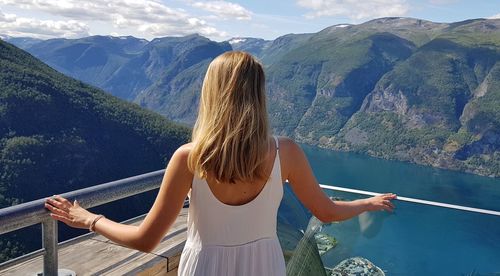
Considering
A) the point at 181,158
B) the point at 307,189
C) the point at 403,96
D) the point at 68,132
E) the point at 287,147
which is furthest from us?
the point at 403,96

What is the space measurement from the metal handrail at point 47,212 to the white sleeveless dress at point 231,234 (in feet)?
1.97

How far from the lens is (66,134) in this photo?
238ft

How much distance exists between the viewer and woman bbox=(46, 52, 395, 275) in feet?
4.42

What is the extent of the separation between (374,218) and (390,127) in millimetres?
146652

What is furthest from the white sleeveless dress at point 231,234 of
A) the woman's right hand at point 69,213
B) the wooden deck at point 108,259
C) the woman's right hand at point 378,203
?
the wooden deck at point 108,259

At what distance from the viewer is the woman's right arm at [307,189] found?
149cm

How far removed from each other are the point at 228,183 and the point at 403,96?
155 meters

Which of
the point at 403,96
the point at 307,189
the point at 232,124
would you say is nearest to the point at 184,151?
the point at 232,124

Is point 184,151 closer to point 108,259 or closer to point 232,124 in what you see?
point 232,124

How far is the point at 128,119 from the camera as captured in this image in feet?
260

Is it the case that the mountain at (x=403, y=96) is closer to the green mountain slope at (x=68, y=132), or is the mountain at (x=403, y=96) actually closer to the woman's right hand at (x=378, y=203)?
the green mountain slope at (x=68, y=132)

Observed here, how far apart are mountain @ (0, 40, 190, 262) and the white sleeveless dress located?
189 feet

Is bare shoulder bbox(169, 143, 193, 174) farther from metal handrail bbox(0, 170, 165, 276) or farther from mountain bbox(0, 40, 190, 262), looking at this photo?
mountain bbox(0, 40, 190, 262)


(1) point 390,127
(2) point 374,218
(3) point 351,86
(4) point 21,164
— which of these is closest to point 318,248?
(2) point 374,218
